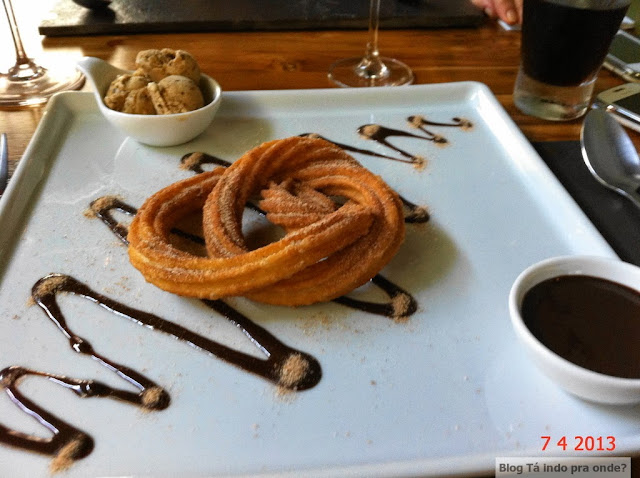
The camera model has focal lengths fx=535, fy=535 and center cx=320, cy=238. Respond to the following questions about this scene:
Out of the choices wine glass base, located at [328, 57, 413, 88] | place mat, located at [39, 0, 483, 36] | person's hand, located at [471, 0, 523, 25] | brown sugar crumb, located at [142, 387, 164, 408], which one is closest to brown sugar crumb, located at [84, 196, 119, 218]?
brown sugar crumb, located at [142, 387, 164, 408]

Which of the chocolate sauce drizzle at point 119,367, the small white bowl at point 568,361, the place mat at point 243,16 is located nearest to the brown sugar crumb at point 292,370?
the chocolate sauce drizzle at point 119,367

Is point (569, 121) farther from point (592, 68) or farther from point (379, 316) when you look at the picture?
point (379, 316)

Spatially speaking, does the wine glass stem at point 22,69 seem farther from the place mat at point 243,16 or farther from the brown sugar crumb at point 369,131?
the brown sugar crumb at point 369,131

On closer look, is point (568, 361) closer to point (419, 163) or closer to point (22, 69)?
point (419, 163)

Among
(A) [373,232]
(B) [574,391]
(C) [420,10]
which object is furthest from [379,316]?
(C) [420,10]

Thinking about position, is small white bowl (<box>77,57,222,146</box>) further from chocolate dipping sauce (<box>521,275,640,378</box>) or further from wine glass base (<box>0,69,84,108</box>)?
chocolate dipping sauce (<box>521,275,640,378</box>)

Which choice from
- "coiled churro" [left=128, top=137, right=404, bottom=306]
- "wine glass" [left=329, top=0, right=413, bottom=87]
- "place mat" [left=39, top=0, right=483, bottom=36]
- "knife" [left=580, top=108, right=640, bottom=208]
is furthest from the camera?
"place mat" [left=39, top=0, right=483, bottom=36]
